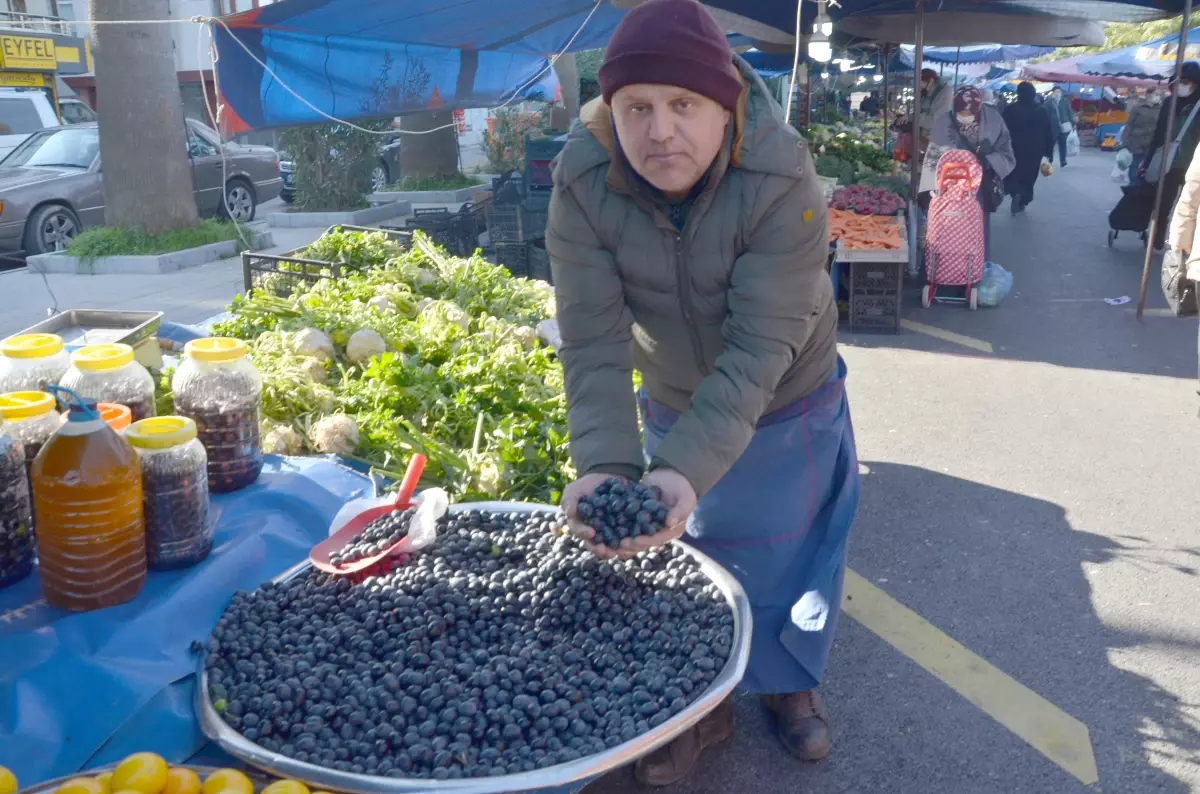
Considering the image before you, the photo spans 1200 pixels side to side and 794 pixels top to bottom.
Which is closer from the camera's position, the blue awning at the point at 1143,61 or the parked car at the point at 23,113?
the parked car at the point at 23,113

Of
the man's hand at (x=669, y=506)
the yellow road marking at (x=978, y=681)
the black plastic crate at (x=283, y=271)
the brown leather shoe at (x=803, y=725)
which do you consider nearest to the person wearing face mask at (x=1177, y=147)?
the yellow road marking at (x=978, y=681)

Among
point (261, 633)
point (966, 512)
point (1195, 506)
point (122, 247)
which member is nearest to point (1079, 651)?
point (966, 512)

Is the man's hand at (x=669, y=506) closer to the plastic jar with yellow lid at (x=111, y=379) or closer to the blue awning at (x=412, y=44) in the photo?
the plastic jar with yellow lid at (x=111, y=379)

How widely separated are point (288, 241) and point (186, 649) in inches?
448

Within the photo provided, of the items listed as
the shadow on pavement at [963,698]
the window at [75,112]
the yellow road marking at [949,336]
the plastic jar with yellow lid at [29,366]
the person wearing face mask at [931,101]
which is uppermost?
the window at [75,112]

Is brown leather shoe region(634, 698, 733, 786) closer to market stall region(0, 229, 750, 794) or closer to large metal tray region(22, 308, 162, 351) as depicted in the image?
market stall region(0, 229, 750, 794)

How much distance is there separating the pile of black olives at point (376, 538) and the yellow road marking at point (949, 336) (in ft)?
20.0

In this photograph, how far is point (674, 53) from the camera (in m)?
2.18

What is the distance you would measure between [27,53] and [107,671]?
24.5 m

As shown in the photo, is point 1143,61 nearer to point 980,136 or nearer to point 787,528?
point 980,136

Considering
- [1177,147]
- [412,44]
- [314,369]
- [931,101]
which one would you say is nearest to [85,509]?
[314,369]

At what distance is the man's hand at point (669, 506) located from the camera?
2244 mm

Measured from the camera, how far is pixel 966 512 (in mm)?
4887

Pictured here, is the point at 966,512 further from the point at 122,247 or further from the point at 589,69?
the point at 589,69
